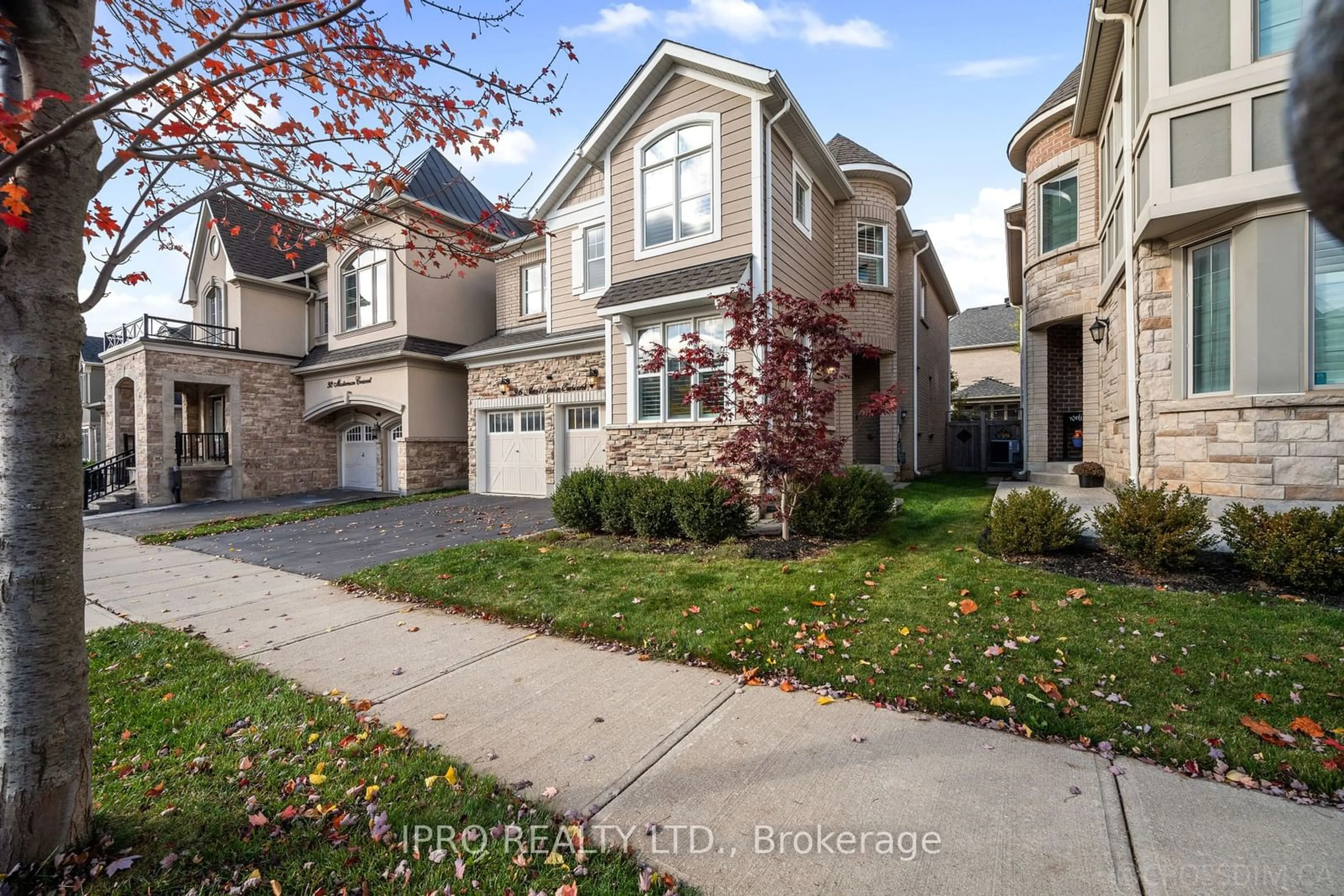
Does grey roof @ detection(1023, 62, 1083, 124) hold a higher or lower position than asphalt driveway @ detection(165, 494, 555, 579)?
higher

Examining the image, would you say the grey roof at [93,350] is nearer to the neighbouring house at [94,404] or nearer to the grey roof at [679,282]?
the neighbouring house at [94,404]

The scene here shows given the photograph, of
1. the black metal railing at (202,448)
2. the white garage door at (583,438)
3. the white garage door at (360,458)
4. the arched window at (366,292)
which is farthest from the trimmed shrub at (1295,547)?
the black metal railing at (202,448)

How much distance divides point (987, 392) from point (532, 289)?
1840 centimetres

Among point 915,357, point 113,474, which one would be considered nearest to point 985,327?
point 915,357

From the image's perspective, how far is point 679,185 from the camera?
10.1 meters

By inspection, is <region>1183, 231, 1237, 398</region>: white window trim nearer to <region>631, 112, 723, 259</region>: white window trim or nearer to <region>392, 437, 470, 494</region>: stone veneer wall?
<region>631, 112, 723, 259</region>: white window trim

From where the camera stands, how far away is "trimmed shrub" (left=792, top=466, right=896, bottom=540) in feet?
24.0

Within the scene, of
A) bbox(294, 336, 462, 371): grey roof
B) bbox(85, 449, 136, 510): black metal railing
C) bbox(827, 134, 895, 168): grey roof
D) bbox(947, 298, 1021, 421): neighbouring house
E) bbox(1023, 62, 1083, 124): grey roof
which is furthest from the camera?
bbox(947, 298, 1021, 421): neighbouring house

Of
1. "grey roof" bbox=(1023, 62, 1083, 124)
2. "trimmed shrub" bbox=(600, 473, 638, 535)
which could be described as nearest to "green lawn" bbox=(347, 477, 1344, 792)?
"trimmed shrub" bbox=(600, 473, 638, 535)

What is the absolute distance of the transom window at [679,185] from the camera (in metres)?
9.82

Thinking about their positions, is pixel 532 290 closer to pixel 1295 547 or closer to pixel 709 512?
pixel 709 512

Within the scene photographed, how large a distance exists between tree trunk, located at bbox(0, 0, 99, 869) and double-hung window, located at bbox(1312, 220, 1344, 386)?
30.7ft

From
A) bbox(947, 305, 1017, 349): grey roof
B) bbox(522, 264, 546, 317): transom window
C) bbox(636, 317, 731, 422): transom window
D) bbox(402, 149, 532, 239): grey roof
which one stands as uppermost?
bbox(402, 149, 532, 239): grey roof

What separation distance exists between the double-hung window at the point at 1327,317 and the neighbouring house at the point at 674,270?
5.49m
